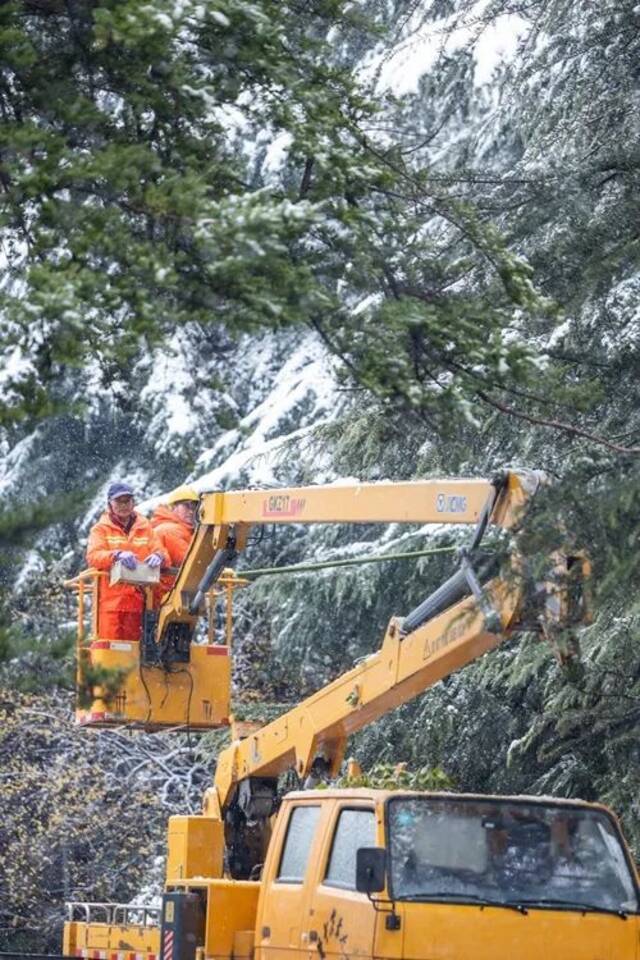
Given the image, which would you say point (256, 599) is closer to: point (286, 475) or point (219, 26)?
Result: point (286, 475)

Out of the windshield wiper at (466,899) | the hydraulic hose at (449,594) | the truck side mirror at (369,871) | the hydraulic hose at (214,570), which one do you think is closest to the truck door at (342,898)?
the truck side mirror at (369,871)

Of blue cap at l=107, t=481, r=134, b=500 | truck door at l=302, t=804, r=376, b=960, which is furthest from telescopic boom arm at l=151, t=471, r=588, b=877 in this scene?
truck door at l=302, t=804, r=376, b=960

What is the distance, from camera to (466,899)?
9023mm

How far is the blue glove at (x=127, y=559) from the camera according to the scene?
12430 mm

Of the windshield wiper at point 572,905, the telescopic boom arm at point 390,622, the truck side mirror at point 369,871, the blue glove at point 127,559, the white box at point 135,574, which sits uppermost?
the blue glove at point 127,559

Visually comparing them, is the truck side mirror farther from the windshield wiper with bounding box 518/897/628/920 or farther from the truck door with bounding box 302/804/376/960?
the windshield wiper with bounding box 518/897/628/920

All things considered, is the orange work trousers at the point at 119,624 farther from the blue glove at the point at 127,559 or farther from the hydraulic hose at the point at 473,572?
the hydraulic hose at the point at 473,572

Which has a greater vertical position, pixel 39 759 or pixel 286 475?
pixel 286 475

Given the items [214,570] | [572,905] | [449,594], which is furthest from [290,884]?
[214,570]

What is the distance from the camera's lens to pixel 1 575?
8.31 m

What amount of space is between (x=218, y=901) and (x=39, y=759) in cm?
1117

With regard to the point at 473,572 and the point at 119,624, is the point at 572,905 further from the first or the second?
the point at 119,624

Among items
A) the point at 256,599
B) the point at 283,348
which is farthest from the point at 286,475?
the point at 283,348

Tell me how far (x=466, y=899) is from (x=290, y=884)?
1284 mm
